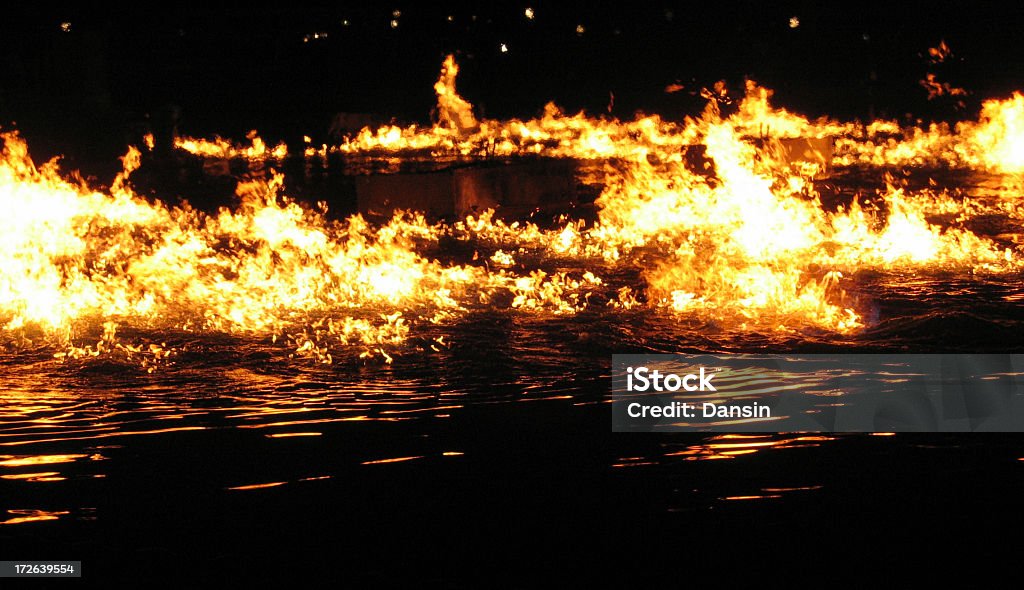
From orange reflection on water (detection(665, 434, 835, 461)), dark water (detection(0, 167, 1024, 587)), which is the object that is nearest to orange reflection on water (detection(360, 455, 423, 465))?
dark water (detection(0, 167, 1024, 587))

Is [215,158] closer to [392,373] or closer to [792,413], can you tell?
[392,373]

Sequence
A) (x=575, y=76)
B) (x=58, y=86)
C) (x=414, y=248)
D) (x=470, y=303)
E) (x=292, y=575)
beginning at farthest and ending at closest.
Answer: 1. (x=575, y=76)
2. (x=58, y=86)
3. (x=414, y=248)
4. (x=470, y=303)
5. (x=292, y=575)

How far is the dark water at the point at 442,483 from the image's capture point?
420cm

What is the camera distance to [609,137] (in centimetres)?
1925

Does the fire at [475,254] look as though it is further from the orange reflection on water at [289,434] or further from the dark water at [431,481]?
the orange reflection on water at [289,434]

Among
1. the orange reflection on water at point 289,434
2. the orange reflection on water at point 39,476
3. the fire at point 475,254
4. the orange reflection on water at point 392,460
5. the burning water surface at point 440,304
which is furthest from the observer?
the fire at point 475,254

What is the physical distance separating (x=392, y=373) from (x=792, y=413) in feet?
7.48

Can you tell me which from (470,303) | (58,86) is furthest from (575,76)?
(470,303)

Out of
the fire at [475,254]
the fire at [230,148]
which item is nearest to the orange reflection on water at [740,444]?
the fire at [475,254]

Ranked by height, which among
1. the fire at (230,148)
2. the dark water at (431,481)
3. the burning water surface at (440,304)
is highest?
the fire at (230,148)

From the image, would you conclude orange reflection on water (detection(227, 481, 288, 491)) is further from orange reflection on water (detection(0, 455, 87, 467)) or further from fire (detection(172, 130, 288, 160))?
fire (detection(172, 130, 288, 160))

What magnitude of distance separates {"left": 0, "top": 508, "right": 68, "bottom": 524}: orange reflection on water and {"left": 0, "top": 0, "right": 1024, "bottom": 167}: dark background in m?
15.1

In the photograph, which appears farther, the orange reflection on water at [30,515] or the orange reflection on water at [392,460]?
the orange reflection on water at [392,460]

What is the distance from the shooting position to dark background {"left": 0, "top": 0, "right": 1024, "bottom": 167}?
72.2 feet
